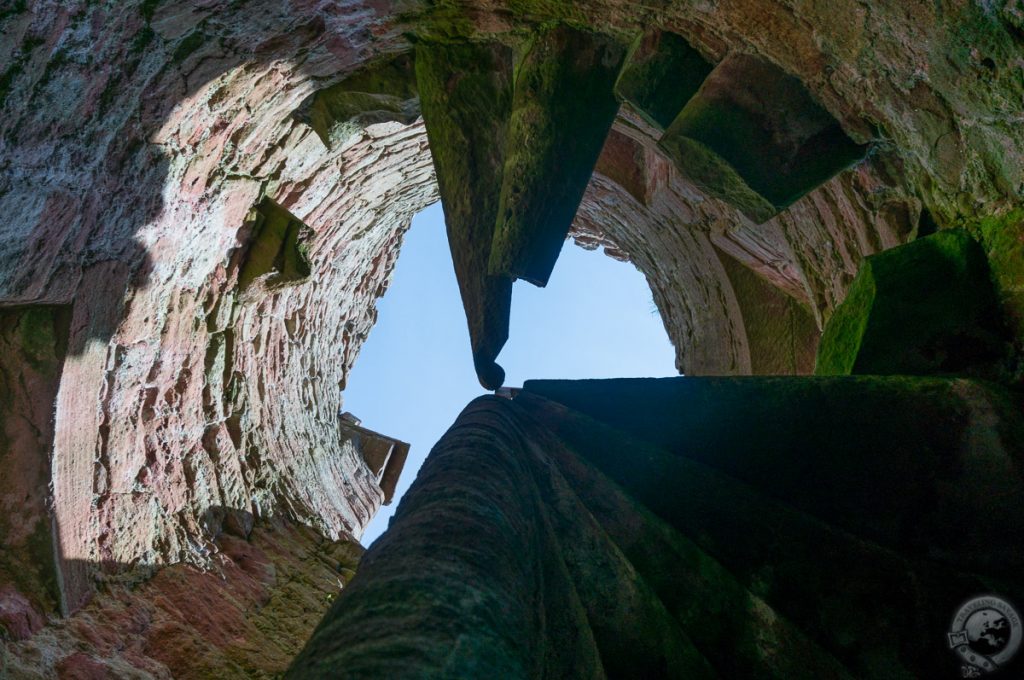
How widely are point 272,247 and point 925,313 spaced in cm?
389

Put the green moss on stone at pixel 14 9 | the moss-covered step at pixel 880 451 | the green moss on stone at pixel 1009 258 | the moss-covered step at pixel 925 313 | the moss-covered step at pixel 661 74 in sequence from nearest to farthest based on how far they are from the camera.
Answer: the moss-covered step at pixel 880 451, the green moss on stone at pixel 1009 258, the moss-covered step at pixel 925 313, the green moss on stone at pixel 14 9, the moss-covered step at pixel 661 74

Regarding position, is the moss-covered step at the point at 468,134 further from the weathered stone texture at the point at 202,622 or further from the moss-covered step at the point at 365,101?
the weathered stone texture at the point at 202,622


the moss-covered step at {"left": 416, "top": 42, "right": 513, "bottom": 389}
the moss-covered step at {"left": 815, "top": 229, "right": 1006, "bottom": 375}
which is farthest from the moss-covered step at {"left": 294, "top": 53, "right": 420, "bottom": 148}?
the moss-covered step at {"left": 815, "top": 229, "right": 1006, "bottom": 375}

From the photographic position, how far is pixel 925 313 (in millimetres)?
2027

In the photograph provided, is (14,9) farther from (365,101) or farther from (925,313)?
(925,313)

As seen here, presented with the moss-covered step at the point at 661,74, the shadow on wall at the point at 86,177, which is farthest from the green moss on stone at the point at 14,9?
the moss-covered step at the point at 661,74

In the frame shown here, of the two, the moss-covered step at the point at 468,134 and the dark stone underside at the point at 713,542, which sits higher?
the moss-covered step at the point at 468,134

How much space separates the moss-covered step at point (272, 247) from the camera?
4.23 metres

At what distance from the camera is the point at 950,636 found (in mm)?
1316

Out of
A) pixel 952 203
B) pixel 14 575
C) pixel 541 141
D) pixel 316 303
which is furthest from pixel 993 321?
pixel 316 303

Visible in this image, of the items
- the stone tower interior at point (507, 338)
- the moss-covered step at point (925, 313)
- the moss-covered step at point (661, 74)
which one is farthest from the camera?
the moss-covered step at point (661, 74)

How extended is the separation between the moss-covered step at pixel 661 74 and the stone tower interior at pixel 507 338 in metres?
0.02

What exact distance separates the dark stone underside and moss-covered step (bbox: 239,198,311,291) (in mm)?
3014

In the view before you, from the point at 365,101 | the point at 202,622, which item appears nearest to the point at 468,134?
the point at 365,101
